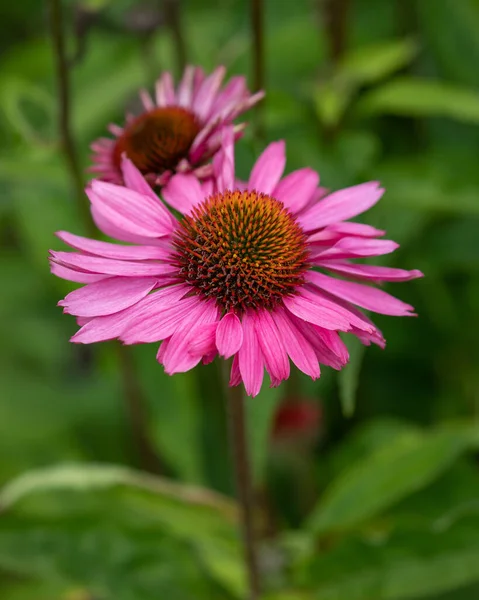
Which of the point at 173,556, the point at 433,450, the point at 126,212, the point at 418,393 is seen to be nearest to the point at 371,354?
the point at 418,393

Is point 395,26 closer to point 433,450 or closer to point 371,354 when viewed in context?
point 371,354

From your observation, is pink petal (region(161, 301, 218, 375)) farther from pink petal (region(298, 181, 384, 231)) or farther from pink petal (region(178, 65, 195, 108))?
pink petal (region(178, 65, 195, 108))

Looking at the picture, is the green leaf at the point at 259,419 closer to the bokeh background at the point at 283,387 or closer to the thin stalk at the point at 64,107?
the bokeh background at the point at 283,387

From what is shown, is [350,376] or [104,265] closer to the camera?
[104,265]

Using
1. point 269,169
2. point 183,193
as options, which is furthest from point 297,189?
point 183,193

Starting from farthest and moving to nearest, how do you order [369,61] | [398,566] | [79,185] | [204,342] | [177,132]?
[369,61] → [79,185] → [398,566] → [177,132] → [204,342]

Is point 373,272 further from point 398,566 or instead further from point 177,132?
point 398,566

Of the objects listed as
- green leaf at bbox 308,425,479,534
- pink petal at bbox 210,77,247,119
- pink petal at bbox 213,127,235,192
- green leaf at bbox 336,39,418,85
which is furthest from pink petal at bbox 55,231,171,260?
green leaf at bbox 336,39,418,85
